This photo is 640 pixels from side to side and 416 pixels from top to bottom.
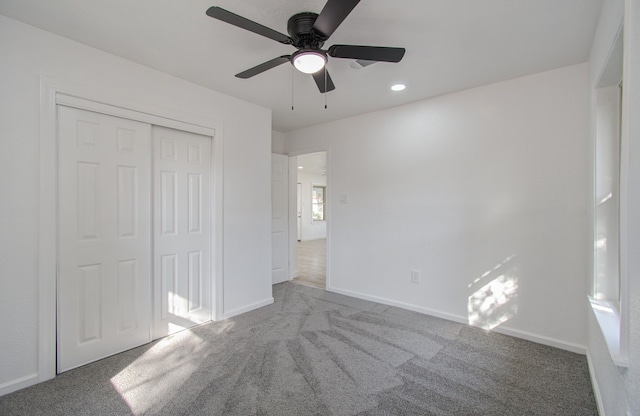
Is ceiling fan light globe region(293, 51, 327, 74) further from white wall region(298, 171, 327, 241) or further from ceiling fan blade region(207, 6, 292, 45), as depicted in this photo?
white wall region(298, 171, 327, 241)

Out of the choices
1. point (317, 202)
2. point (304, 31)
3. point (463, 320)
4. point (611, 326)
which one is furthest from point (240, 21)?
point (317, 202)

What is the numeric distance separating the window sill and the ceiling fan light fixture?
2035mm

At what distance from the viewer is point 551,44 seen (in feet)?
7.13

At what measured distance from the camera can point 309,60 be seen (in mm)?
1740

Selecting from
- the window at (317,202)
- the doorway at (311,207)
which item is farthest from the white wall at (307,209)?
the window at (317,202)

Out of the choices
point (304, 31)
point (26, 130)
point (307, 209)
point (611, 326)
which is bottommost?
point (611, 326)

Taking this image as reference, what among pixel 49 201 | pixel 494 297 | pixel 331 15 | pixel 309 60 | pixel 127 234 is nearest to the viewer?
pixel 331 15

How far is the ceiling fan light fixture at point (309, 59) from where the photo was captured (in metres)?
1.70

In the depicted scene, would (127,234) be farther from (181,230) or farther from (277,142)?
(277,142)

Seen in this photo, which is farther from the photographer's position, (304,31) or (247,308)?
(247,308)

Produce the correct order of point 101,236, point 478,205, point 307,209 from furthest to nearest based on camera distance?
point 307,209 < point 478,205 < point 101,236

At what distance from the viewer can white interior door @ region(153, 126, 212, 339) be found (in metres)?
2.74

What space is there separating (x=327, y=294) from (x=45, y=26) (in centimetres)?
386

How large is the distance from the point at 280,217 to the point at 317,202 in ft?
21.1
